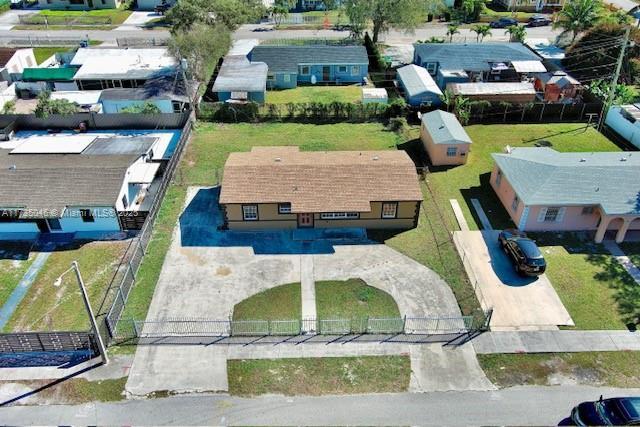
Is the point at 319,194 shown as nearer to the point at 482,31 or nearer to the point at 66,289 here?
the point at 66,289

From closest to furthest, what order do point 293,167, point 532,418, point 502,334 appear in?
point 532,418 → point 502,334 → point 293,167

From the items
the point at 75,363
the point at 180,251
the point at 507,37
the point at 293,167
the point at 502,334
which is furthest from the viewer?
the point at 507,37

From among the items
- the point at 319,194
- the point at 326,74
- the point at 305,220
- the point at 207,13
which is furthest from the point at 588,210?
the point at 207,13

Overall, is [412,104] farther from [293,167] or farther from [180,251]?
[180,251]

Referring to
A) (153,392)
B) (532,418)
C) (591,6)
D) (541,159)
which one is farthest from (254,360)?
(591,6)

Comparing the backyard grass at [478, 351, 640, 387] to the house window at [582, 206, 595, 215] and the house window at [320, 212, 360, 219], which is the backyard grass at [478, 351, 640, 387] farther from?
the house window at [320, 212, 360, 219]

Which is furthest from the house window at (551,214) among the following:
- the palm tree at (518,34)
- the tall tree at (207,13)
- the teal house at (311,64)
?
the tall tree at (207,13)

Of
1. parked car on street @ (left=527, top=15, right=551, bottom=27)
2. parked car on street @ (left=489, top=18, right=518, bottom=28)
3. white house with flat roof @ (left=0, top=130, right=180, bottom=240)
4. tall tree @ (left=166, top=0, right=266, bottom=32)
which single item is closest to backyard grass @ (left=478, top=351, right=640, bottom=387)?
white house with flat roof @ (left=0, top=130, right=180, bottom=240)
